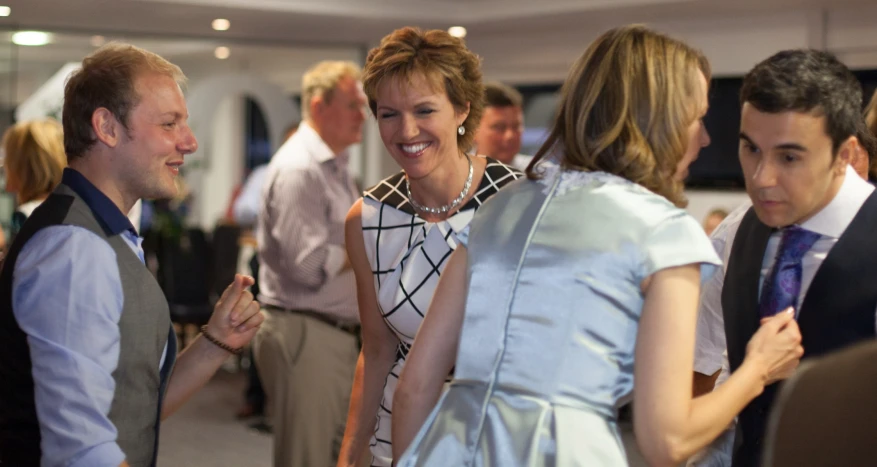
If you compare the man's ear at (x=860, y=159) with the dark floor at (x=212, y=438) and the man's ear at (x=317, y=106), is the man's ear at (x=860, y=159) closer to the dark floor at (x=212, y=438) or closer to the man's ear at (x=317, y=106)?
the man's ear at (x=317, y=106)

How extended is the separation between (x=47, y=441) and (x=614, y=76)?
3.62ft

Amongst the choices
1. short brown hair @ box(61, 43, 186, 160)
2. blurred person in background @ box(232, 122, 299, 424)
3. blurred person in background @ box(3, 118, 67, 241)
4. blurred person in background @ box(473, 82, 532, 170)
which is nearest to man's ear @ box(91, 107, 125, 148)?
short brown hair @ box(61, 43, 186, 160)

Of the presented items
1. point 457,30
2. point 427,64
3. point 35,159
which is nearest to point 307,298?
point 35,159

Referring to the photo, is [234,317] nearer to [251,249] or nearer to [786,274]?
[786,274]

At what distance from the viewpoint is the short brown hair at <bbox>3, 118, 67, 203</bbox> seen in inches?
150

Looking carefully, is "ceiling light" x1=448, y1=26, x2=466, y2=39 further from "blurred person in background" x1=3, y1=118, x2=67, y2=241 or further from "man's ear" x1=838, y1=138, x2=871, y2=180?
"man's ear" x1=838, y1=138, x2=871, y2=180

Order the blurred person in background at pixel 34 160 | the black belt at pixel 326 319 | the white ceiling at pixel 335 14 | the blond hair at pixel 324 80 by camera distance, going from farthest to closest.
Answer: the white ceiling at pixel 335 14 < the blond hair at pixel 324 80 < the black belt at pixel 326 319 < the blurred person in background at pixel 34 160

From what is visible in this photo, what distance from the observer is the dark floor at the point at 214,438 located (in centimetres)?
531

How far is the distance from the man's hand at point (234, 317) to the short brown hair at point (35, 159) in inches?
78.8

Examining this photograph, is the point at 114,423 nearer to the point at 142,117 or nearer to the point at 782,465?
the point at 142,117

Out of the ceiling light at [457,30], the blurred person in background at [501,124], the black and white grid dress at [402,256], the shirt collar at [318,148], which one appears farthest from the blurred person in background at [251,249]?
the black and white grid dress at [402,256]

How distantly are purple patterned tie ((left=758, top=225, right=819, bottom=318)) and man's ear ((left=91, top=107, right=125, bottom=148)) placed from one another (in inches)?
49.2

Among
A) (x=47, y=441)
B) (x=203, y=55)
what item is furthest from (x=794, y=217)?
(x=203, y=55)

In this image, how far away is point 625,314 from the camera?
4.71 ft
